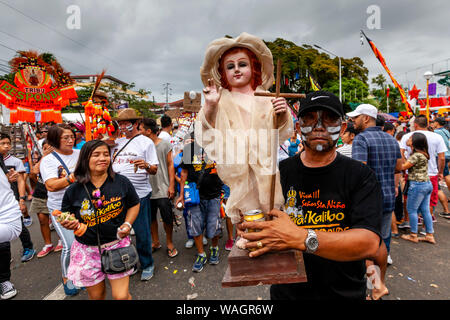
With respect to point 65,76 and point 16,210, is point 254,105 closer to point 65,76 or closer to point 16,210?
point 16,210

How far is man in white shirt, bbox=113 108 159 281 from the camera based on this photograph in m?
3.34

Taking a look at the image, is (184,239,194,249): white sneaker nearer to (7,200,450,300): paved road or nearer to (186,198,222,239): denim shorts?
(7,200,450,300): paved road

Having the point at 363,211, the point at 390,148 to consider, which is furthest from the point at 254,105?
the point at 390,148

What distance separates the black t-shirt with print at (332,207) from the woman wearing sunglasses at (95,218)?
1.76 metres

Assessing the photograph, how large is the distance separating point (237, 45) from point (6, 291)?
4.24 m

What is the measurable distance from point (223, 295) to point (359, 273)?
2.12m

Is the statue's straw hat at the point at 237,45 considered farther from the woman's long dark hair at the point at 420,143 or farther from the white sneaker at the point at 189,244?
the woman's long dark hair at the point at 420,143

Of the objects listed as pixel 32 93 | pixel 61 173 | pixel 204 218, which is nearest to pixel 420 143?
pixel 204 218

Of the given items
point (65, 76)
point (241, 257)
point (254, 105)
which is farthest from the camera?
point (65, 76)

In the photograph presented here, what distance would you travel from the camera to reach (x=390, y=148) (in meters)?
2.91

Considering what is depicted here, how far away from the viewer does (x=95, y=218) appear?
2.27 meters

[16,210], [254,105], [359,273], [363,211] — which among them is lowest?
[359,273]

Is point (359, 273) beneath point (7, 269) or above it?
above

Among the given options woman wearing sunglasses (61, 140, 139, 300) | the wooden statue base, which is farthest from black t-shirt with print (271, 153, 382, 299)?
woman wearing sunglasses (61, 140, 139, 300)
